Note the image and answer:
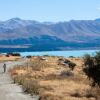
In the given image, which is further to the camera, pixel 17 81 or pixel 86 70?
pixel 17 81

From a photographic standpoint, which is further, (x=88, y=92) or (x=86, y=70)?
(x=86, y=70)

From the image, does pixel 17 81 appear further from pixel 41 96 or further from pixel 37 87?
pixel 41 96

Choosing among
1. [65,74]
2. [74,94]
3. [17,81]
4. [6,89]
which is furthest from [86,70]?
[65,74]

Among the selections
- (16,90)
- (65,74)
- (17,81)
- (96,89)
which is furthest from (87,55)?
(65,74)

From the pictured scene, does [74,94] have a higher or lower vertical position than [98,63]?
lower

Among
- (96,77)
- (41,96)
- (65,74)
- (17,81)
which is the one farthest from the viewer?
(65,74)

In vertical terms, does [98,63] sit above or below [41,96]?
above

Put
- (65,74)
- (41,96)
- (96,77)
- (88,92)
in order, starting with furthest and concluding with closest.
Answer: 1. (65,74)
2. (96,77)
3. (88,92)
4. (41,96)

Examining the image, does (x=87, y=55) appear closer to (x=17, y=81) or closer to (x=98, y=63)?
(x=98, y=63)

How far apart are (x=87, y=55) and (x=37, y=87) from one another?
4711 mm

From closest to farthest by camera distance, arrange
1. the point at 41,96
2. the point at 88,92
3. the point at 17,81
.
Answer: the point at 41,96 → the point at 88,92 → the point at 17,81

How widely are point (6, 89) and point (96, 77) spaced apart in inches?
279

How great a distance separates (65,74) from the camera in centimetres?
4972

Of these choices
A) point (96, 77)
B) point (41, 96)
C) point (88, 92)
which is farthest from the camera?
point (96, 77)
